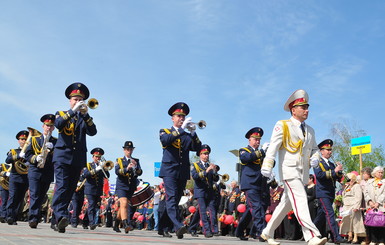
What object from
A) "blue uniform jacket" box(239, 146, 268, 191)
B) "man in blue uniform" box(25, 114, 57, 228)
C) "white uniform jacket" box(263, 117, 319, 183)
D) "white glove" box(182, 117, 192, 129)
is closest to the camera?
"white uniform jacket" box(263, 117, 319, 183)

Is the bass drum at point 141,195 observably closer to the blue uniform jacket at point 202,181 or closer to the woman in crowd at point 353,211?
the blue uniform jacket at point 202,181

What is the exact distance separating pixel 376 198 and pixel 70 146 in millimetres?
7707

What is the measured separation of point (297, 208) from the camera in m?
6.98

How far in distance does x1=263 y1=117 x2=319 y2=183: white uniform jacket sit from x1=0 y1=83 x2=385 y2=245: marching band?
0.01 meters

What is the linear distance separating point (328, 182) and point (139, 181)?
4977 mm

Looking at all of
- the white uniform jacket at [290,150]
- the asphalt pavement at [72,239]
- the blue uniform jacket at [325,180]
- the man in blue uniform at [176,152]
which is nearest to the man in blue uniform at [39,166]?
the asphalt pavement at [72,239]

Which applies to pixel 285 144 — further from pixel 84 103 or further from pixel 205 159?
pixel 205 159

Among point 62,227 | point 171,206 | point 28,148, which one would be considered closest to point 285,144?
point 171,206

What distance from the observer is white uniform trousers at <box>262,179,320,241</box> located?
6789mm

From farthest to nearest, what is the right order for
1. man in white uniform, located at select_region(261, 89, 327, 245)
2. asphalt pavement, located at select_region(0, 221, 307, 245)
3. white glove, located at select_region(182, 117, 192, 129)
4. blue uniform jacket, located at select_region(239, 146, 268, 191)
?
blue uniform jacket, located at select_region(239, 146, 268, 191) → white glove, located at select_region(182, 117, 192, 129) → man in white uniform, located at select_region(261, 89, 327, 245) → asphalt pavement, located at select_region(0, 221, 307, 245)

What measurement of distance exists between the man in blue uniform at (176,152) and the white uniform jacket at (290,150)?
2.61 meters

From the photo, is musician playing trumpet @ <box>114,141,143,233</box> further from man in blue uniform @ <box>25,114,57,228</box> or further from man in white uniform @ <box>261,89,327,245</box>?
man in white uniform @ <box>261,89,327,245</box>

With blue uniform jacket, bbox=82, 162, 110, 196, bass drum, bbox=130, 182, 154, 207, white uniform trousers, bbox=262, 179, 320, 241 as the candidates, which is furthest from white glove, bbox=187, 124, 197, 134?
blue uniform jacket, bbox=82, 162, 110, 196

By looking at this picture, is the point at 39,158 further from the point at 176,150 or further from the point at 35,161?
the point at 176,150
